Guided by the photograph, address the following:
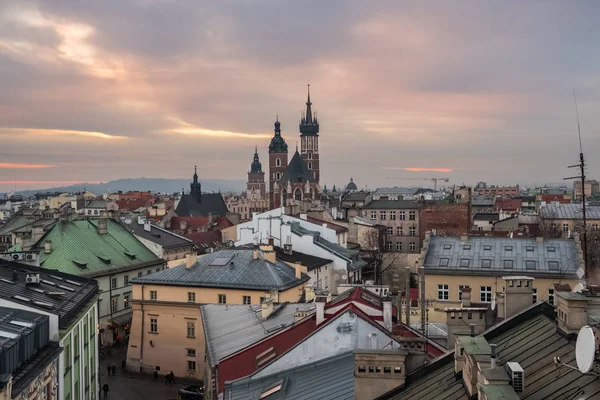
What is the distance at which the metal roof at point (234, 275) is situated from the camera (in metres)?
45.5

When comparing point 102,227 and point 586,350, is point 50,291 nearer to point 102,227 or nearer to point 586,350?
point 586,350

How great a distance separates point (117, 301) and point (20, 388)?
37.2m

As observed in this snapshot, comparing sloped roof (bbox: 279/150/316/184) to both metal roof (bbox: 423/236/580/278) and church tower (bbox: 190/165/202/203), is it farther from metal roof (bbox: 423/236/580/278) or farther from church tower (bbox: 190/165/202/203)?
metal roof (bbox: 423/236/580/278)

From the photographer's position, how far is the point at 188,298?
4666 cm

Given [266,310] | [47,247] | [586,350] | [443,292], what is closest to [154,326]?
[47,247]

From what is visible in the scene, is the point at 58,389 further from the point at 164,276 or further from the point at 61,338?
the point at 164,276

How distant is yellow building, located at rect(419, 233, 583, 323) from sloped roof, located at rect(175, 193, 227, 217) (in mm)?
94674

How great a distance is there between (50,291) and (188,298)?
16.0 meters

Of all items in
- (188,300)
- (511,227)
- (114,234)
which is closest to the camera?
(188,300)

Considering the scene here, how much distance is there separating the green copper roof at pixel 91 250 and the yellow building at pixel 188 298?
955 centimetres

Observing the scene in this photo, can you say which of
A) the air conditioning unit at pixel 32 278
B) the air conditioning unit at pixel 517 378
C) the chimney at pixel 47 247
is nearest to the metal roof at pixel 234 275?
the chimney at pixel 47 247

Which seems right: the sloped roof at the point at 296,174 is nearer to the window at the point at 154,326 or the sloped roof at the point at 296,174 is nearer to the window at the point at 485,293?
the window at the point at 154,326

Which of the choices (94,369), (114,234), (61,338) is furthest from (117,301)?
(61,338)

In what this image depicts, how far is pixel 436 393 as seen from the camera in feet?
48.6
